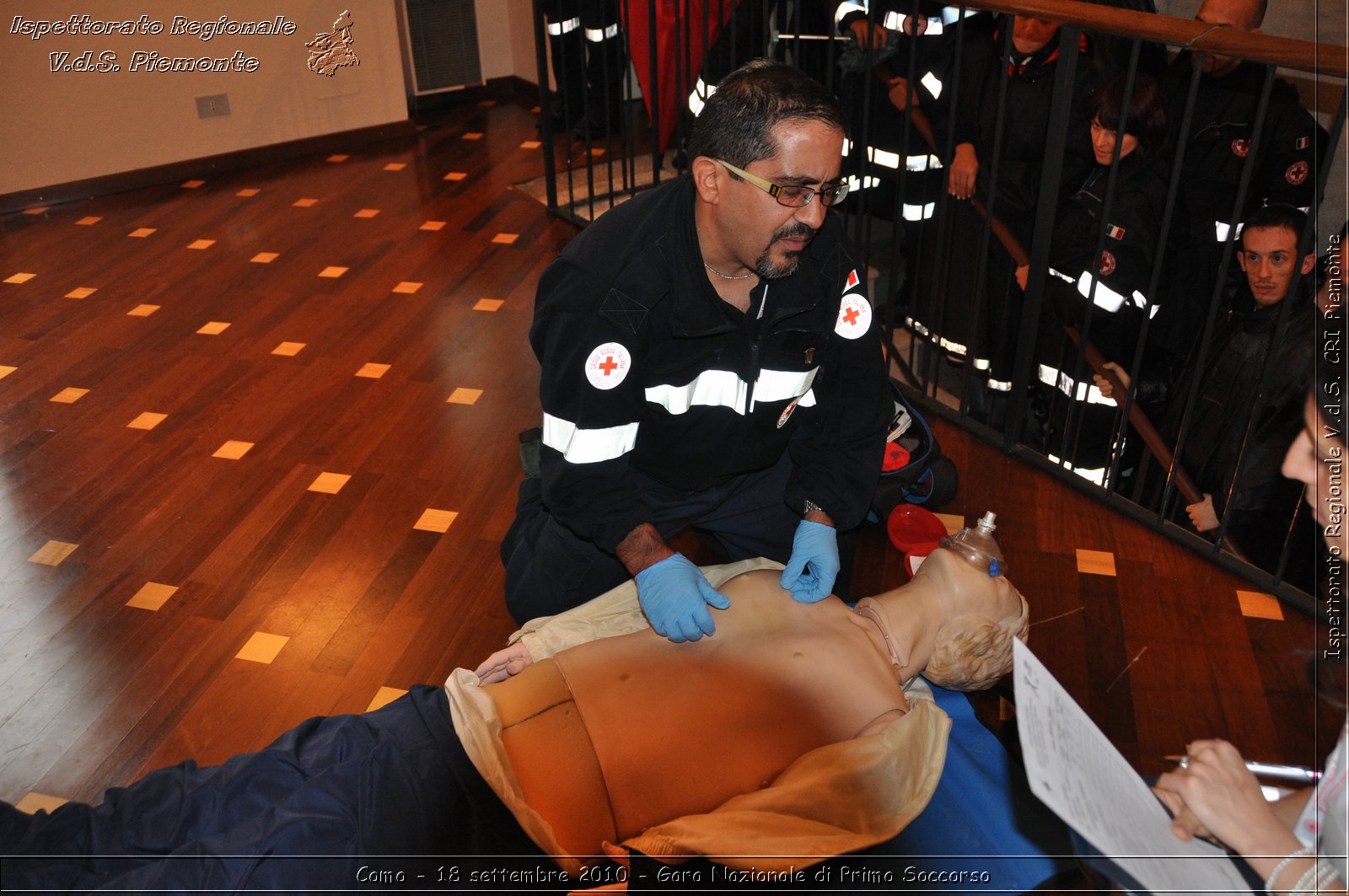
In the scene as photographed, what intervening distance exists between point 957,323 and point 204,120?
3845 mm

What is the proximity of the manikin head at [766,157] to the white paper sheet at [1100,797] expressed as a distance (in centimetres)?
91

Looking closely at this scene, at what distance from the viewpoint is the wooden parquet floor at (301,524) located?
2273mm

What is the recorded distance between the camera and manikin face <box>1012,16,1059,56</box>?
334 cm

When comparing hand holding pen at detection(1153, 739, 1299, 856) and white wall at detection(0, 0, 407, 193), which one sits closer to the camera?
hand holding pen at detection(1153, 739, 1299, 856)

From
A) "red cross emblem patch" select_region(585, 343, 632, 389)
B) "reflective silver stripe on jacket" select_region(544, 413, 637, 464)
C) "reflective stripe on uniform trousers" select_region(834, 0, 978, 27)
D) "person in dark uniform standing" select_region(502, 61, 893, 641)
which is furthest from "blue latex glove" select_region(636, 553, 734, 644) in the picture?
"reflective stripe on uniform trousers" select_region(834, 0, 978, 27)

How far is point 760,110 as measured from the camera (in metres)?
1.80

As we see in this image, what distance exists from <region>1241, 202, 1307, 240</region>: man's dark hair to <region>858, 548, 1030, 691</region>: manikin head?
1.28 m

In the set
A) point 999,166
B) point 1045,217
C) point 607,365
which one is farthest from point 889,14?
point 607,365

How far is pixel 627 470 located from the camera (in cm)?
218

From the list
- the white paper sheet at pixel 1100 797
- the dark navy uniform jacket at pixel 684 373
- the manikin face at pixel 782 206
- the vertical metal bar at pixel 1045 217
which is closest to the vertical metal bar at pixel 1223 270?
the vertical metal bar at pixel 1045 217

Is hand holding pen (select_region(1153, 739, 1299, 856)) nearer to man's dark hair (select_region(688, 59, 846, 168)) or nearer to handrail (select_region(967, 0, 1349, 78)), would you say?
man's dark hair (select_region(688, 59, 846, 168))

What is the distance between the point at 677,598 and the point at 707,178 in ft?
2.58

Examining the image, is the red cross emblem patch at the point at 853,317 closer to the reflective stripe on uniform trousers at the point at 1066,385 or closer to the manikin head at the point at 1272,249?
the manikin head at the point at 1272,249

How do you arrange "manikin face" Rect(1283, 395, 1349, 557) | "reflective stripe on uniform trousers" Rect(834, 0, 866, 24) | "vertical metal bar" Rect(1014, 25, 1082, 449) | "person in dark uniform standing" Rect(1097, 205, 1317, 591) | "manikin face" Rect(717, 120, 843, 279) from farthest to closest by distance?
"reflective stripe on uniform trousers" Rect(834, 0, 866, 24) < "vertical metal bar" Rect(1014, 25, 1082, 449) < "person in dark uniform standing" Rect(1097, 205, 1317, 591) < "manikin face" Rect(717, 120, 843, 279) < "manikin face" Rect(1283, 395, 1349, 557)
